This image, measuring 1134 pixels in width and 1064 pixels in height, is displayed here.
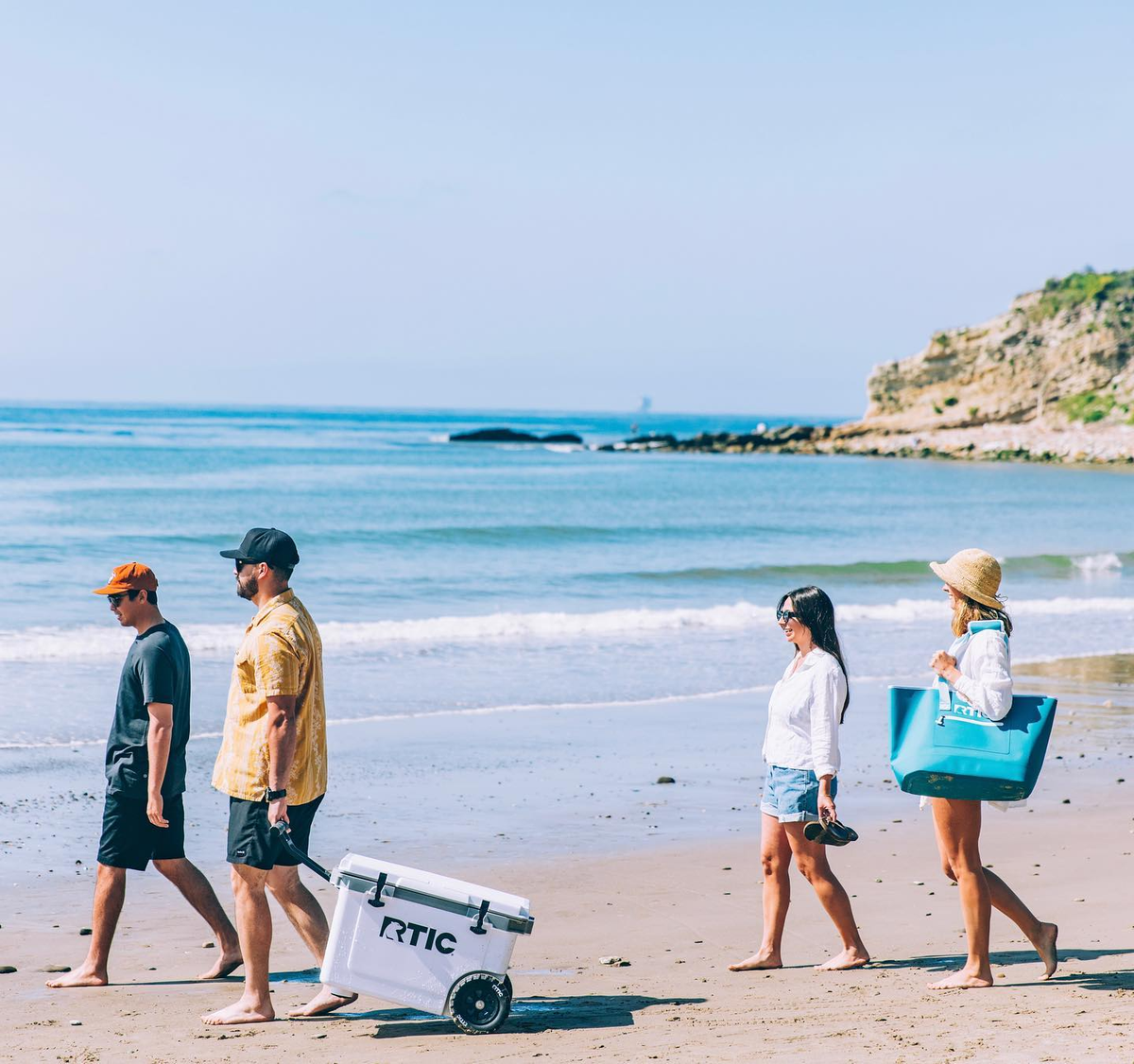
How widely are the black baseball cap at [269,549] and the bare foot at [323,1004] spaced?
5.21ft

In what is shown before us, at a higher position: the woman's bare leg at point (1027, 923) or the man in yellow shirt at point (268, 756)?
the man in yellow shirt at point (268, 756)

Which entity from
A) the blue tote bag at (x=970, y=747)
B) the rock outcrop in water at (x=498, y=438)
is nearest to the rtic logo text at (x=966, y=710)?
the blue tote bag at (x=970, y=747)

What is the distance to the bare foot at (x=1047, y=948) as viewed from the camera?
5.33 m

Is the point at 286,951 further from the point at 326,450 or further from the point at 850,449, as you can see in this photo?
the point at 850,449

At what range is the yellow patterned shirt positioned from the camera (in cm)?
486

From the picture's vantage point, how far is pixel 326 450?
75.6 meters

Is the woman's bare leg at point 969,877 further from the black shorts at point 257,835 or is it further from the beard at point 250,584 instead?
the beard at point 250,584

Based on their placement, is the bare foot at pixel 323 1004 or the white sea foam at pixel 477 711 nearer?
the bare foot at pixel 323 1004

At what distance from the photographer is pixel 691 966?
18.8 feet

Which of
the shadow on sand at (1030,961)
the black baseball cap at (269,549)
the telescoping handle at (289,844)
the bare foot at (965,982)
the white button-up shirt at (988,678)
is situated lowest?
the shadow on sand at (1030,961)

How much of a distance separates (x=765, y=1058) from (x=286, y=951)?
8.11 ft

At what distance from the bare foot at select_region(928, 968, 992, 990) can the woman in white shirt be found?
45cm

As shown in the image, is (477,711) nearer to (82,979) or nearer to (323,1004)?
(82,979)

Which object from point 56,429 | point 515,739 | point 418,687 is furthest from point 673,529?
point 56,429
